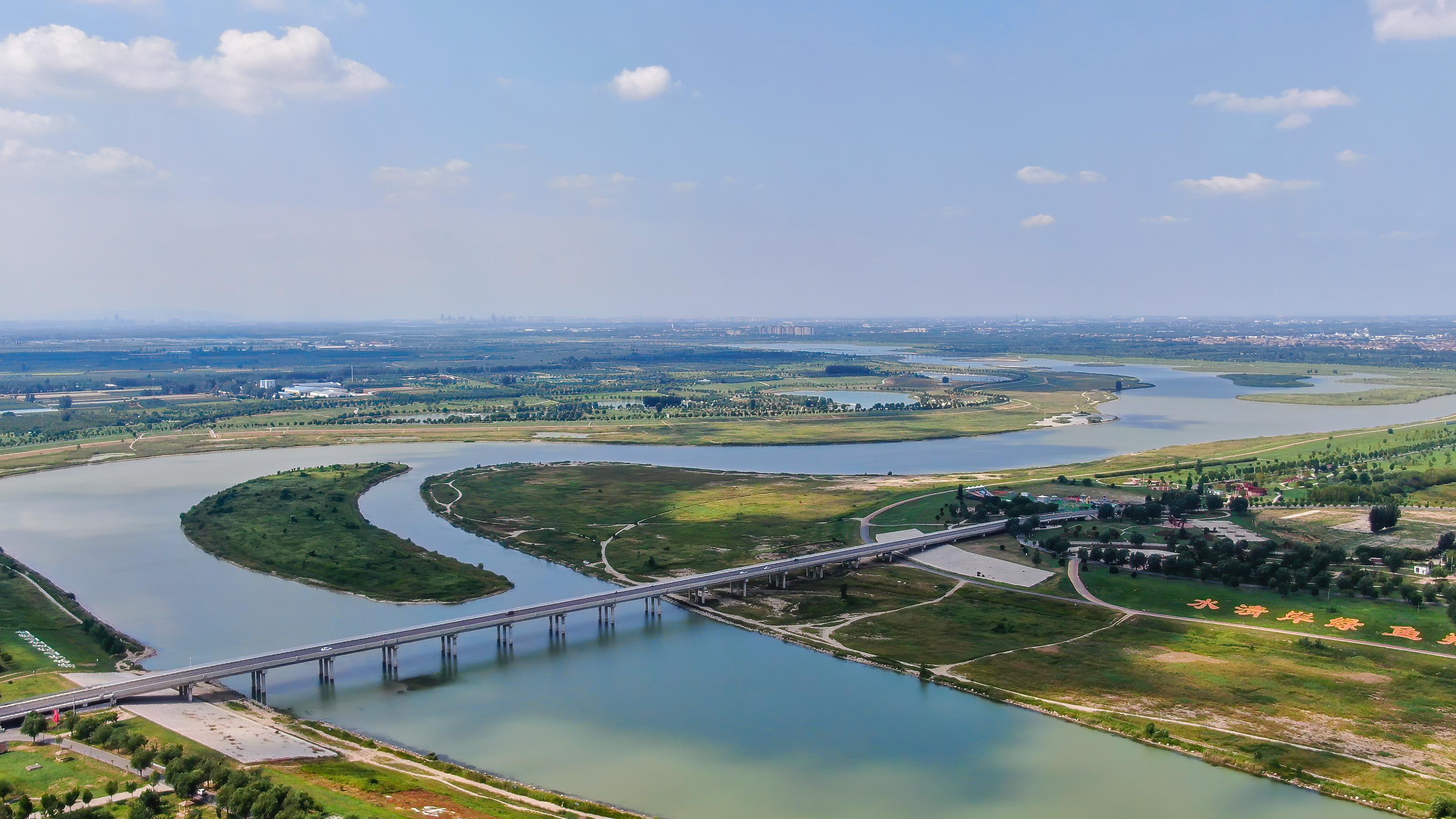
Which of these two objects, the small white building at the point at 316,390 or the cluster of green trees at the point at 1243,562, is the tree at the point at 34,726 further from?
the small white building at the point at 316,390

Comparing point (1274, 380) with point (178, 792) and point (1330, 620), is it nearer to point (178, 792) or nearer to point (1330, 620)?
point (1330, 620)

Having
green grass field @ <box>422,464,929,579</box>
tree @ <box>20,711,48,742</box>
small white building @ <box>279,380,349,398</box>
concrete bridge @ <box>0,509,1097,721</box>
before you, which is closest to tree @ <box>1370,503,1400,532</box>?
concrete bridge @ <box>0,509,1097,721</box>

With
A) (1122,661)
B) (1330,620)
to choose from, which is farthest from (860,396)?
(1122,661)

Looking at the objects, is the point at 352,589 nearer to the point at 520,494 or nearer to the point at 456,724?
the point at 456,724

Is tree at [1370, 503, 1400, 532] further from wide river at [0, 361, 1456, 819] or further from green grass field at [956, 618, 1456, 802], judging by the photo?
wide river at [0, 361, 1456, 819]

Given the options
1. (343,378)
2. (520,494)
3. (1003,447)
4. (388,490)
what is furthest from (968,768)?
(343,378)
